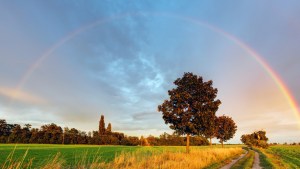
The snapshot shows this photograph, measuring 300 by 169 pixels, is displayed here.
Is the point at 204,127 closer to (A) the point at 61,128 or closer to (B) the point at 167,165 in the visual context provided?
(B) the point at 167,165

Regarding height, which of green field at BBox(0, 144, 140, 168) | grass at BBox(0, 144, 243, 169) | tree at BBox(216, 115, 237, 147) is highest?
tree at BBox(216, 115, 237, 147)

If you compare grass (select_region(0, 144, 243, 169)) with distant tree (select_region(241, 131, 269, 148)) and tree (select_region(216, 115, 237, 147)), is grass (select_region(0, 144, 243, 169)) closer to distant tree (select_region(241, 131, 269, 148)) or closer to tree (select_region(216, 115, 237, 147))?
tree (select_region(216, 115, 237, 147))

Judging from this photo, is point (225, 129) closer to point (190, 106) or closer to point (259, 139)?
point (259, 139)

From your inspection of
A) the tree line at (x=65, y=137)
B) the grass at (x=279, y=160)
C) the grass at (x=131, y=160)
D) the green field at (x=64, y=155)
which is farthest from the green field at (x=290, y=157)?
the tree line at (x=65, y=137)

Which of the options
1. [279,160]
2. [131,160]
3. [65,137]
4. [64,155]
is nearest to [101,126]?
[65,137]

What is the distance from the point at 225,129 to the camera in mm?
70625

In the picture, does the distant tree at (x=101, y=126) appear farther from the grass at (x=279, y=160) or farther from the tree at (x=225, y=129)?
the grass at (x=279, y=160)

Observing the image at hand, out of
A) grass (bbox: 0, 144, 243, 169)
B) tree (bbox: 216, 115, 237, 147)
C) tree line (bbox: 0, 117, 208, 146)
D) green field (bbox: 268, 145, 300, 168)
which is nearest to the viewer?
grass (bbox: 0, 144, 243, 169)

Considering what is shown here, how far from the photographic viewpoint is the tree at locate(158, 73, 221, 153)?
27.1m

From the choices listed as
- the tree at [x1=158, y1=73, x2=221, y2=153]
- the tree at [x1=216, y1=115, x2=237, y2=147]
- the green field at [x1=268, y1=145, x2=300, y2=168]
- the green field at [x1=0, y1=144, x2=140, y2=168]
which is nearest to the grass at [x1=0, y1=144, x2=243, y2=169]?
the green field at [x1=0, y1=144, x2=140, y2=168]

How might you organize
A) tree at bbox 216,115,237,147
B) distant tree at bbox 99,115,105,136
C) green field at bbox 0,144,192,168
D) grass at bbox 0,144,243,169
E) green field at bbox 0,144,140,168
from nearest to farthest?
grass at bbox 0,144,243,169 → green field at bbox 0,144,192,168 → green field at bbox 0,144,140,168 → tree at bbox 216,115,237,147 → distant tree at bbox 99,115,105,136

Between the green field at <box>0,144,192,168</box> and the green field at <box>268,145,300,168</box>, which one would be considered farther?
the green field at <box>268,145,300,168</box>

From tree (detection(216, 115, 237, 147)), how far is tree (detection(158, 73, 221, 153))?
4214 cm

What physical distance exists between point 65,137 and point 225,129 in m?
90.0
